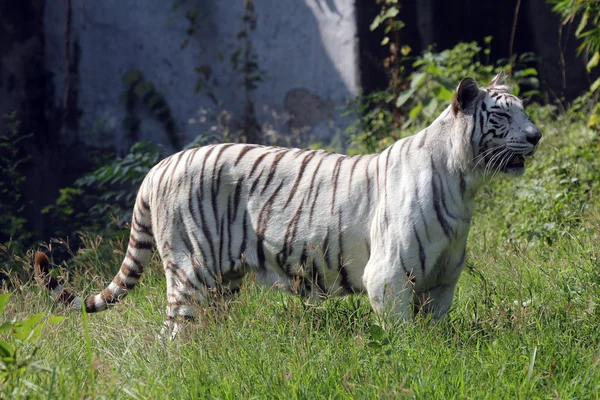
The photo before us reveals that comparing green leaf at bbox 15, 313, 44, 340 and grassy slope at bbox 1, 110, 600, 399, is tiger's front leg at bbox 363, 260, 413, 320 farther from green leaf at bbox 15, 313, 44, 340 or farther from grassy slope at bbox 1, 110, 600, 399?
green leaf at bbox 15, 313, 44, 340

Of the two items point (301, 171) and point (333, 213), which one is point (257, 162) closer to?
point (301, 171)

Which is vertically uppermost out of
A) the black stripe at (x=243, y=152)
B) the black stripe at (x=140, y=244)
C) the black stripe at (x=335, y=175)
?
the black stripe at (x=243, y=152)

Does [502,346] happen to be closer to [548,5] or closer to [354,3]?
[354,3]

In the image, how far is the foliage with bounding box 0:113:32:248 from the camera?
23.9 ft

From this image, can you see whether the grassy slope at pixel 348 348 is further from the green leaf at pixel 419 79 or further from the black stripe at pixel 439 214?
the green leaf at pixel 419 79

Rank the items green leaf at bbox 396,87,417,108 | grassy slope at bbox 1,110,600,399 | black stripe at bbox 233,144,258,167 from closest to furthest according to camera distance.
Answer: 1. grassy slope at bbox 1,110,600,399
2. black stripe at bbox 233,144,258,167
3. green leaf at bbox 396,87,417,108

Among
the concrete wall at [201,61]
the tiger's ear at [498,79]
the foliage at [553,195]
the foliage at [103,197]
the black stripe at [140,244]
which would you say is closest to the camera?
the tiger's ear at [498,79]

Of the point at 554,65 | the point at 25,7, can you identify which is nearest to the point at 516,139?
the point at 554,65

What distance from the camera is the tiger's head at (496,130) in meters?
3.59

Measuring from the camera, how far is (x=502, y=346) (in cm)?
327

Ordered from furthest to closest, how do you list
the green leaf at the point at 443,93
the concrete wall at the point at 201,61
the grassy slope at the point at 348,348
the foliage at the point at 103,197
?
the concrete wall at the point at 201,61 → the foliage at the point at 103,197 → the green leaf at the point at 443,93 → the grassy slope at the point at 348,348

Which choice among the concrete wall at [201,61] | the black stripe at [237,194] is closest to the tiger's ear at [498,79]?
the black stripe at [237,194]

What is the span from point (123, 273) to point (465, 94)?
1943 millimetres

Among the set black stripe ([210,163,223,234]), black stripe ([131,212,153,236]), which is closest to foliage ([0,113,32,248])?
black stripe ([131,212,153,236])
